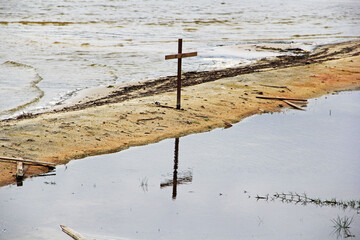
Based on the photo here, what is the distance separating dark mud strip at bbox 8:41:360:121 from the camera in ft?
58.9

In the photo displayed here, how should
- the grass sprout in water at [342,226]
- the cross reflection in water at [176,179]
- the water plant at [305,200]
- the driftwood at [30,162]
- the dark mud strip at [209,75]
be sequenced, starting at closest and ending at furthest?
1. the grass sprout in water at [342,226]
2. the water plant at [305,200]
3. the cross reflection in water at [176,179]
4. the driftwood at [30,162]
5. the dark mud strip at [209,75]

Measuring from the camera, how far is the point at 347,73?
2062cm

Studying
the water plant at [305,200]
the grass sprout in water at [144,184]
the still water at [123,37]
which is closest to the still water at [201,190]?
the grass sprout in water at [144,184]

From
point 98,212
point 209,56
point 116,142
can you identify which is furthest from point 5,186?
point 209,56

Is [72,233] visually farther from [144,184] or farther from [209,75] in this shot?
[209,75]

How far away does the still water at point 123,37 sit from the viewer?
22431 mm

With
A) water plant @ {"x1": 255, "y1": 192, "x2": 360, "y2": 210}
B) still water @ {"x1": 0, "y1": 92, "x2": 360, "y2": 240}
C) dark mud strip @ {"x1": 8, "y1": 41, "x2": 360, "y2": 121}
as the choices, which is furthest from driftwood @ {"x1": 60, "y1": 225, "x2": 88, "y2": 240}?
dark mud strip @ {"x1": 8, "y1": 41, "x2": 360, "y2": 121}

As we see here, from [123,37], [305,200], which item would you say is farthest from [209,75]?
[123,37]

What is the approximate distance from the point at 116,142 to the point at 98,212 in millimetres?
3551

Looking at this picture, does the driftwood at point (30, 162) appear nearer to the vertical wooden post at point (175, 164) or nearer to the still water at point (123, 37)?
the vertical wooden post at point (175, 164)

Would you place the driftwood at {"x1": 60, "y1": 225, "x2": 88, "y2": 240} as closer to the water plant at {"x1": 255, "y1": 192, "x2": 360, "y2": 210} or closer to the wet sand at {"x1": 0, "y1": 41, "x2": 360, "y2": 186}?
the wet sand at {"x1": 0, "y1": 41, "x2": 360, "y2": 186}

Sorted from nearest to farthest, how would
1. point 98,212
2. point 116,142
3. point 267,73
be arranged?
point 98,212 < point 116,142 < point 267,73

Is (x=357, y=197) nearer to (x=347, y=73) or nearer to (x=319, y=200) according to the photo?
(x=319, y=200)

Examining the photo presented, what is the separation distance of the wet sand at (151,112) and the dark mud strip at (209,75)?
0.04 metres
